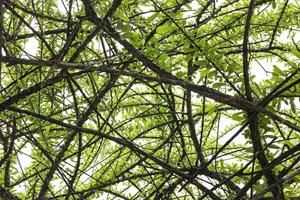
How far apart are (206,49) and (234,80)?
5.0 inches

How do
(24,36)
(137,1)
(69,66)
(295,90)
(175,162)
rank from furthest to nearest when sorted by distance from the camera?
(175,162) → (24,36) → (137,1) → (295,90) → (69,66)

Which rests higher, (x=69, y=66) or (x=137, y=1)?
(x=137, y=1)

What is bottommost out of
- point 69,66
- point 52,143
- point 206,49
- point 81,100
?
point 69,66

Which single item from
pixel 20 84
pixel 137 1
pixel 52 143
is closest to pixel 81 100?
pixel 52 143

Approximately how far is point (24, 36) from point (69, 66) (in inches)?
34.6

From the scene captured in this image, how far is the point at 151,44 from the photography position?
3.78 ft

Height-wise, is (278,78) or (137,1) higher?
(137,1)

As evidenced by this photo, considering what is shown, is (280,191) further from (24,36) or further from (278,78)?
(24,36)

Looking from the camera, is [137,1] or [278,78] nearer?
[278,78]

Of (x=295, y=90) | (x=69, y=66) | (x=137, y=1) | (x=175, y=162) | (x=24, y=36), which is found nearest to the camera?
(x=69, y=66)

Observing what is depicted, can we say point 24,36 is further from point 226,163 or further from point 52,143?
point 226,163

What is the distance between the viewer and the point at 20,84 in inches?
57.6

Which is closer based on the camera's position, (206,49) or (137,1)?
(206,49)

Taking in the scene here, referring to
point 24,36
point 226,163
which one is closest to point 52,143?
point 24,36
